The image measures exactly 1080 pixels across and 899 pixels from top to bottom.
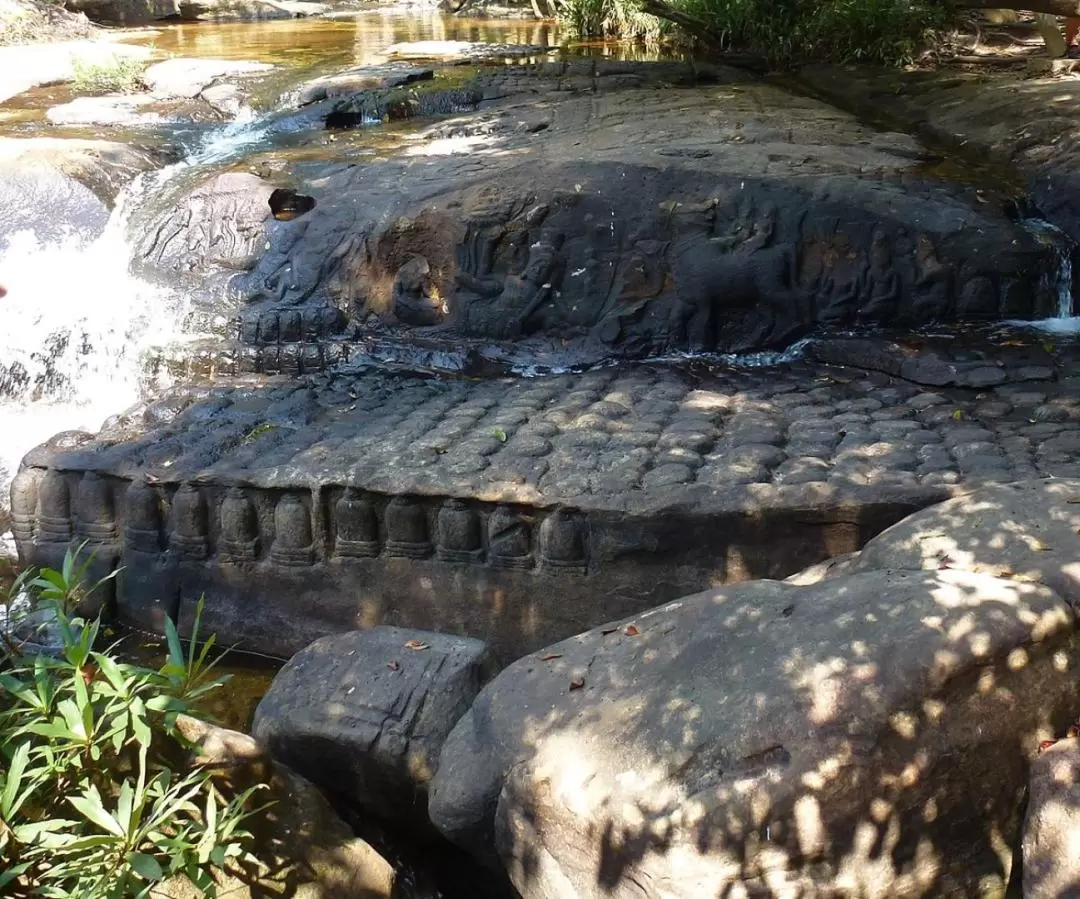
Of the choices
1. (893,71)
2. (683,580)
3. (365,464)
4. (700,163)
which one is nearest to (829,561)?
(683,580)

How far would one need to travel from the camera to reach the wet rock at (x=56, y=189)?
725 cm

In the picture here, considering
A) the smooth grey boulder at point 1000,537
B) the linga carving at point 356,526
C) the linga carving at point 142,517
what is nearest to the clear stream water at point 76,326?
the linga carving at point 142,517

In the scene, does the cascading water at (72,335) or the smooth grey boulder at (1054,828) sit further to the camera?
the cascading water at (72,335)

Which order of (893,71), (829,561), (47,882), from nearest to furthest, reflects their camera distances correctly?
(47,882) → (829,561) → (893,71)

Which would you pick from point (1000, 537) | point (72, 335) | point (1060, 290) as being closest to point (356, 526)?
point (1000, 537)

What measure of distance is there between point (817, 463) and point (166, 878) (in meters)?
2.72

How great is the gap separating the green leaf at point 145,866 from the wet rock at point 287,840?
33cm

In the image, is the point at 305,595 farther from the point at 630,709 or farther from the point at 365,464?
the point at 630,709

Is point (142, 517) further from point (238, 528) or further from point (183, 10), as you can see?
point (183, 10)

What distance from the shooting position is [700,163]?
637cm

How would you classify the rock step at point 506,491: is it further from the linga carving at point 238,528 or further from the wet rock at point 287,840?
the wet rock at point 287,840

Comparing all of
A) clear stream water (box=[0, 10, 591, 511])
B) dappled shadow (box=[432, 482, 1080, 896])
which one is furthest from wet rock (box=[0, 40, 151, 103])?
dappled shadow (box=[432, 482, 1080, 896])

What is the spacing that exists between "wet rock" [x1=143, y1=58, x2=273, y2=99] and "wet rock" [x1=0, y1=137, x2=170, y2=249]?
3.34 m

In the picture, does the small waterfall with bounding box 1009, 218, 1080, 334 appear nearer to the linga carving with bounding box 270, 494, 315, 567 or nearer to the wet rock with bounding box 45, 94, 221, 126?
the linga carving with bounding box 270, 494, 315, 567
